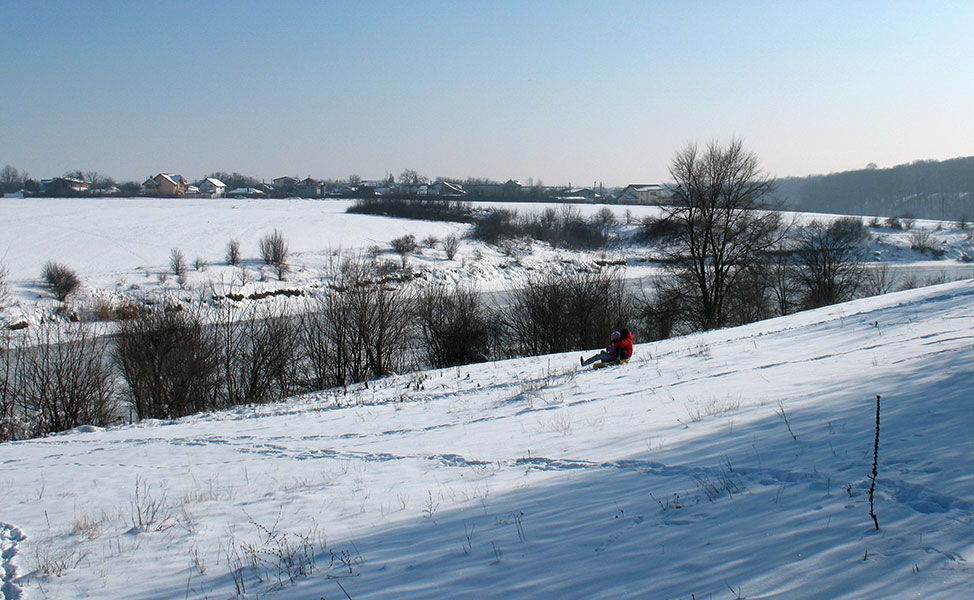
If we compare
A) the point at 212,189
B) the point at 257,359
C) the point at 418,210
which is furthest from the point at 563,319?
the point at 212,189

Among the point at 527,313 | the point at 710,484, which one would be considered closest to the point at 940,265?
the point at 527,313

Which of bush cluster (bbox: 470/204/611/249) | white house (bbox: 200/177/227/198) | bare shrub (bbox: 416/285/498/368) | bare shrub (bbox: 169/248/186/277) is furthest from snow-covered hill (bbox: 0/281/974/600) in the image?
white house (bbox: 200/177/227/198)

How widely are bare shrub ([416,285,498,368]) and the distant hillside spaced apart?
331 feet

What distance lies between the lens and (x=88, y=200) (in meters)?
88.1

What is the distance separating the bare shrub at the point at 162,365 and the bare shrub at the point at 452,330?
968cm

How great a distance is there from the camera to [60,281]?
3569 centimetres

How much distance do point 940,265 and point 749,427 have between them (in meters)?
63.3

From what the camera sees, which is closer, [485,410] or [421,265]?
[485,410]

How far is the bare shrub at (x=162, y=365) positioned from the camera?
70.3 ft

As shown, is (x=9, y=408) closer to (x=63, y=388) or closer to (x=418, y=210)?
(x=63, y=388)

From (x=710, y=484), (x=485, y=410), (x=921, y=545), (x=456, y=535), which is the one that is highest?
(x=921, y=545)

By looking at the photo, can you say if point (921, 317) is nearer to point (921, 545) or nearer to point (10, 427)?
point (921, 545)

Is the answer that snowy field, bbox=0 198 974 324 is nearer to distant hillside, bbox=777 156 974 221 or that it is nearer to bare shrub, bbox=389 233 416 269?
bare shrub, bbox=389 233 416 269

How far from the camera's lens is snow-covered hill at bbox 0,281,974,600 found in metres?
3.79
